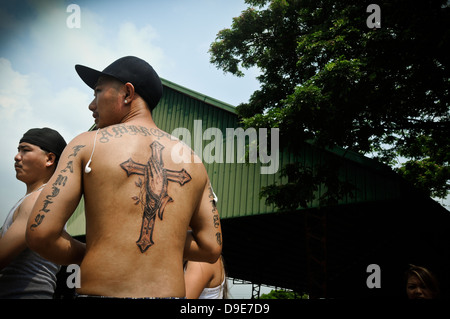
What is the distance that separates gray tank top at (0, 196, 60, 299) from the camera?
86.5 inches

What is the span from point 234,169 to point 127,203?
413 inches

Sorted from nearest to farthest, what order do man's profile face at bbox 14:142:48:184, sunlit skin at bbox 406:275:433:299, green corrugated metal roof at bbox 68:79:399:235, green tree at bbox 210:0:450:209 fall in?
1. man's profile face at bbox 14:142:48:184
2. sunlit skin at bbox 406:275:433:299
3. green tree at bbox 210:0:450:209
4. green corrugated metal roof at bbox 68:79:399:235

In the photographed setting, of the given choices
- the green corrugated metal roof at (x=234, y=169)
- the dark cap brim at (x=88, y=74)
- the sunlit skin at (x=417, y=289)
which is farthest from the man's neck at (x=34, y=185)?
the green corrugated metal roof at (x=234, y=169)

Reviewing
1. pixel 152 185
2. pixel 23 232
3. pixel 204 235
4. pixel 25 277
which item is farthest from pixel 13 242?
pixel 204 235

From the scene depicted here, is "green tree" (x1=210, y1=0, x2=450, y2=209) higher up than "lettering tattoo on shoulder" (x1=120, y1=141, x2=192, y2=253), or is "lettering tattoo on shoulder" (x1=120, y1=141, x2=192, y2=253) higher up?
"green tree" (x1=210, y1=0, x2=450, y2=209)

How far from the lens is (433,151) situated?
39.4 feet

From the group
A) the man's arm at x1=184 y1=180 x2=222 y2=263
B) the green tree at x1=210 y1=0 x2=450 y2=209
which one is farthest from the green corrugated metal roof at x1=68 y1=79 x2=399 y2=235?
the man's arm at x1=184 y1=180 x2=222 y2=263

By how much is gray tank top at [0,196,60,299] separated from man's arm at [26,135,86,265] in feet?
3.24

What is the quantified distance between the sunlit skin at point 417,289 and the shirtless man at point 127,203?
3.25 metres

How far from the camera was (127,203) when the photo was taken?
1574 millimetres

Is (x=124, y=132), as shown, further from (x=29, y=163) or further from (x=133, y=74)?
(x=29, y=163)

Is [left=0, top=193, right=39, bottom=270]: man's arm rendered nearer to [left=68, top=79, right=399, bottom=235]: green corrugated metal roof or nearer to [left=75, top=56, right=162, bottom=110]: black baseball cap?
[left=75, top=56, right=162, bottom=110]: black baseball cap
